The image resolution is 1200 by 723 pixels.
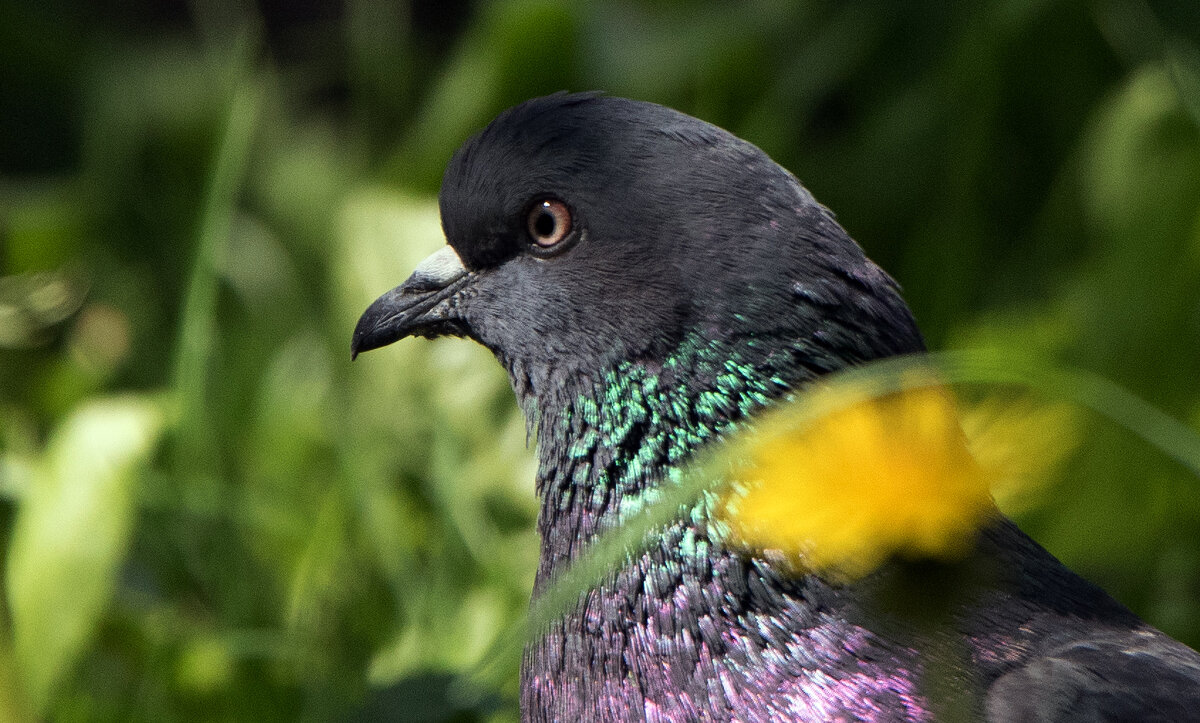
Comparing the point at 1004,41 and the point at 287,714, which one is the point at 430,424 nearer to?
the point at 287,714

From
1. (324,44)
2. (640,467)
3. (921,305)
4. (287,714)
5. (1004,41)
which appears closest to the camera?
(640,467)

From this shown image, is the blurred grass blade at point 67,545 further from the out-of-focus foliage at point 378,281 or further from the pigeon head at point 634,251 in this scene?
the pigeon head at point 634,251

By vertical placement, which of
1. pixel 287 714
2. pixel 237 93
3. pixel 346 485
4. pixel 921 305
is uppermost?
pixel 237 93

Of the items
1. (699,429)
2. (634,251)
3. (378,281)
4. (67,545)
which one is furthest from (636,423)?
(378,281)

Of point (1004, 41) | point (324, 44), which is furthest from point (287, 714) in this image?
point (324, 44)

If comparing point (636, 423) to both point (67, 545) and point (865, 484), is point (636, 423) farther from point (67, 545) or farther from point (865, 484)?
point (67, 545)

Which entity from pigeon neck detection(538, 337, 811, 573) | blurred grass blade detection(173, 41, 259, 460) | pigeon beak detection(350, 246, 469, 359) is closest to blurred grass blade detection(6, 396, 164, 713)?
blurred grass blade detection(173, 41, 259, 460)

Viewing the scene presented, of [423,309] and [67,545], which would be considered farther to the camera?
[67,545]
